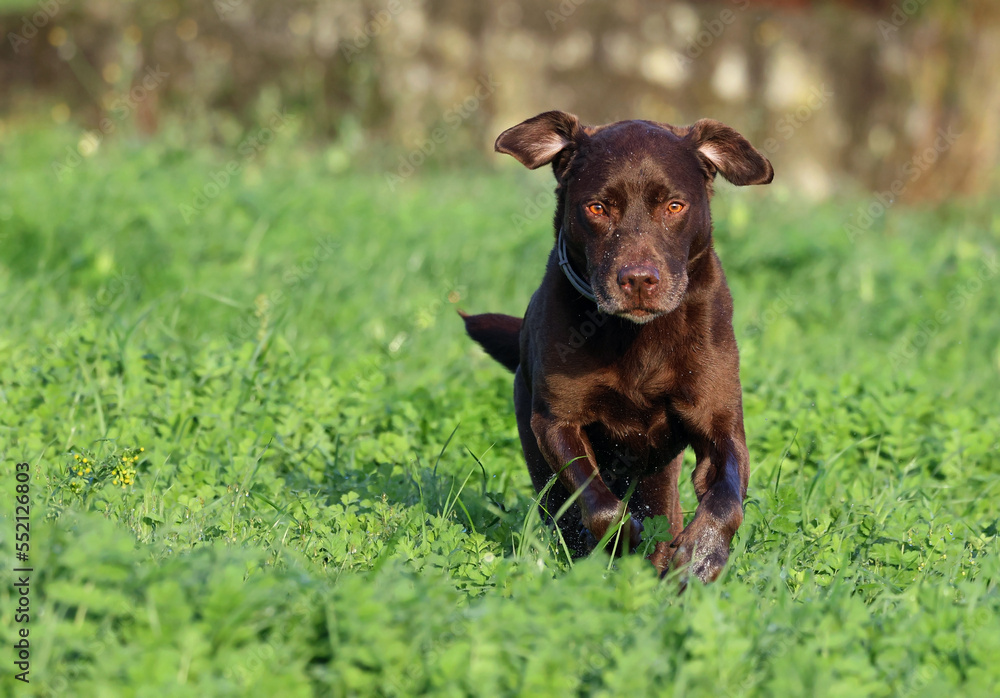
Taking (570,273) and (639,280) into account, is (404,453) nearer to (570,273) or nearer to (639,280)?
(570,273)

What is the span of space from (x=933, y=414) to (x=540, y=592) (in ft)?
9.92

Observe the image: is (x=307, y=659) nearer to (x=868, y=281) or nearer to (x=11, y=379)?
(x=11, y=379)

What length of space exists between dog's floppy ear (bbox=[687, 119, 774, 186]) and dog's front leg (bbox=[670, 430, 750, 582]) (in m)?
0.88

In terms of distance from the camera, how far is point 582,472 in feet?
10.9

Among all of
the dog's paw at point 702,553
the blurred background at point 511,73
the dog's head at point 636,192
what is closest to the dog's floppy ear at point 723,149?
the dog's head at point 636,192

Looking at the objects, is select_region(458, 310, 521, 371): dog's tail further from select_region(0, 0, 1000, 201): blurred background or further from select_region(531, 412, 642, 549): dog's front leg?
select_region(0, 0, 1000, 201): blurred background

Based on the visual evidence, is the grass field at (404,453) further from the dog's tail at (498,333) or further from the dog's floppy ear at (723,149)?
the dog's floppy ear at (723,149)

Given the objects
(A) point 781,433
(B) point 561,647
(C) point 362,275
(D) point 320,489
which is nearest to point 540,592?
(B) point 561,647

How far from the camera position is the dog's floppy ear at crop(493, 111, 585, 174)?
12.1 feet

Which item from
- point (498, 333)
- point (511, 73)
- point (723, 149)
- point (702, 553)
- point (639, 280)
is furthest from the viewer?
point (511, 73)

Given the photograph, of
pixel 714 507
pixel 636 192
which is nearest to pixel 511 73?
pixel 636 192

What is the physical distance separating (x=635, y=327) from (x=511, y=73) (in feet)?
25.1

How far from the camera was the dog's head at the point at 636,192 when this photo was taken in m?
3.35

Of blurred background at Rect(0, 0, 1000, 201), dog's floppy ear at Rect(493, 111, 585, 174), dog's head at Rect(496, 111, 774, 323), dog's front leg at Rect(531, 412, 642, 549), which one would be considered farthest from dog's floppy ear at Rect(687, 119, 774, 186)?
blurred background at Rect(0, 0, 1000, 201)
